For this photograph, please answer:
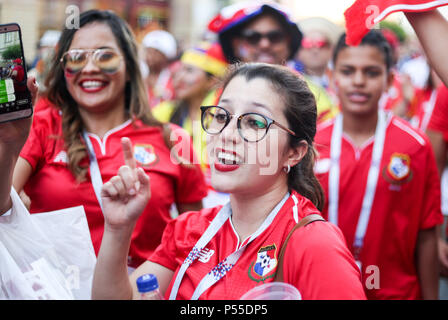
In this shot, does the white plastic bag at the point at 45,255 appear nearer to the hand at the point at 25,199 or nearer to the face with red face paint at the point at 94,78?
the hand at the point at 25,199

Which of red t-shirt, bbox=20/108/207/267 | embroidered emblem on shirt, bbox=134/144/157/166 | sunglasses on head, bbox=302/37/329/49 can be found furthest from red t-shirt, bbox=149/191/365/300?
sunglasses on head, bbox=302/37/329/49

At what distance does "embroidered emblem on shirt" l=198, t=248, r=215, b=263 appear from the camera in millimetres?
1952

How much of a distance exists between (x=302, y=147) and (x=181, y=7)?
38819mm

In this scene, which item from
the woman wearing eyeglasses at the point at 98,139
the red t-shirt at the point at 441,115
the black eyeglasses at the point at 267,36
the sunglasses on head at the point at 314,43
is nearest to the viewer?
the woman wearing eyeglasses at the point at 98,139

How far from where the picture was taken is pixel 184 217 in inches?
88.5

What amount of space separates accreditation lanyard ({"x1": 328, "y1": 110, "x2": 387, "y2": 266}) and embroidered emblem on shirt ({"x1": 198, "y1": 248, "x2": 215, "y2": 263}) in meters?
1.31

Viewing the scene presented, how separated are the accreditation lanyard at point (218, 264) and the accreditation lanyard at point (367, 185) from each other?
3.64 feet

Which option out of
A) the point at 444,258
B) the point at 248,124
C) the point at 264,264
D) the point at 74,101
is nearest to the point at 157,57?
the point at 74,101

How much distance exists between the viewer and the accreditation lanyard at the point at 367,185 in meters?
3.05

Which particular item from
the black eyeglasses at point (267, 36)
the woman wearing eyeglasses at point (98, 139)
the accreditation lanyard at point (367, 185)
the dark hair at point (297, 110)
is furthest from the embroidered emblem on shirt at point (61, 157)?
the black eyeglasses at point (267, 36)

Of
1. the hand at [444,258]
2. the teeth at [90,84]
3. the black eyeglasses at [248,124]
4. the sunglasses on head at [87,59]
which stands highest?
the sunglasses on head at [87,59]

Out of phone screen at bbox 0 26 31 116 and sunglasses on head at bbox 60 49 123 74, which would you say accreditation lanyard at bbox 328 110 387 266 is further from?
phone screen at bbox 0 26 31 116

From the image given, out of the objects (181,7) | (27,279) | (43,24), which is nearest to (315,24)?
(27,279)
